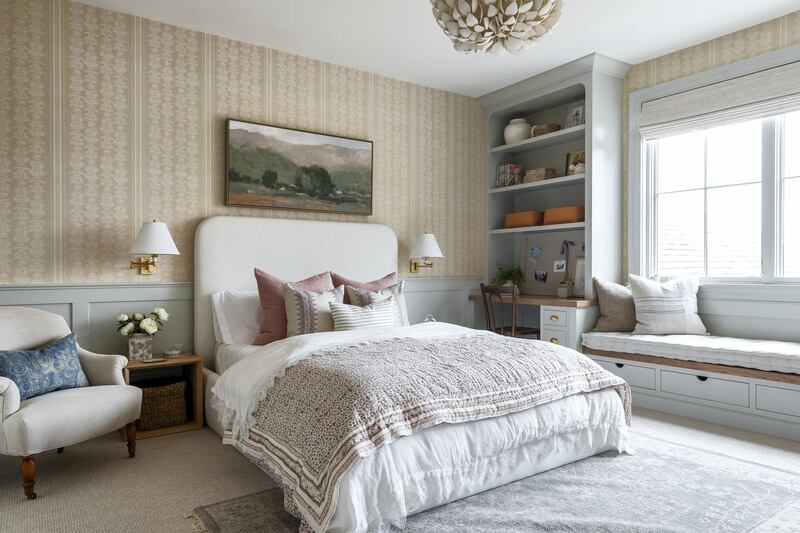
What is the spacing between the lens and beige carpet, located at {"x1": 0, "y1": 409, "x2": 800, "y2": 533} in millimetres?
2191

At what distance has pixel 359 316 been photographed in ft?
10.9

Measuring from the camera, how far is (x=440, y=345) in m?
2.83

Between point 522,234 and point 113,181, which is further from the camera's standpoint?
point 522,234

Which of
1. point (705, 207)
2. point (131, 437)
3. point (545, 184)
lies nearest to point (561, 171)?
point (545, 184)

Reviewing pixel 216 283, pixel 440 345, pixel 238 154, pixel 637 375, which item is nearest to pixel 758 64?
pixel 637 375

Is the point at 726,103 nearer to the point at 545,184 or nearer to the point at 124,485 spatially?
the point at 545,184

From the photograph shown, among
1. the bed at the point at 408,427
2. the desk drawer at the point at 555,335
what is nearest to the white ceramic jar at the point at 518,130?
the desk drawer at the point at 555,335

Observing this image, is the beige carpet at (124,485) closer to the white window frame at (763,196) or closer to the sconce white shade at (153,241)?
the sconce white shade at (153,241)

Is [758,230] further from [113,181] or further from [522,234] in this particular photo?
[113,181]

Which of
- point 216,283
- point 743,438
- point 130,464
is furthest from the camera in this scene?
point 216,283

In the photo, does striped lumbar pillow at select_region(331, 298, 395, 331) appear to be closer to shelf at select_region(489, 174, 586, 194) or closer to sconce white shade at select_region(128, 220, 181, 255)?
sconce white shade at select_region(128, 220, 181, 255)

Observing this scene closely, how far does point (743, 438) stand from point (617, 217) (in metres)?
1.96

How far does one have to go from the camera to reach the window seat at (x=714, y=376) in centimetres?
318

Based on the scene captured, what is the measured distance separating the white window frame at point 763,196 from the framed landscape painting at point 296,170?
2.17 m
